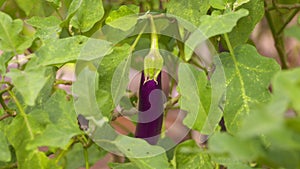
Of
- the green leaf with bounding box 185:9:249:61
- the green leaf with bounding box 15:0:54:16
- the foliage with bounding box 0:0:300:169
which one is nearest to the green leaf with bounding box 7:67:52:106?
the foliage with bounding box 0:0:300:169

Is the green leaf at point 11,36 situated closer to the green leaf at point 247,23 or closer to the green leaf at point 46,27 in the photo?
the green leaf at point 46,27

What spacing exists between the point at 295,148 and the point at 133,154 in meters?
0.21

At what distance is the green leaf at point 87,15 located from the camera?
1.66 ft

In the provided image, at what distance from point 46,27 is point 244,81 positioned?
0.59 feet

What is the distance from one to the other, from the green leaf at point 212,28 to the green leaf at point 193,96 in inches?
1.6

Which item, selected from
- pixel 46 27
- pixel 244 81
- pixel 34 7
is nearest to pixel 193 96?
pixel 244 81

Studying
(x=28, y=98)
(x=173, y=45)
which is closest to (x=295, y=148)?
(x=28, y=98)

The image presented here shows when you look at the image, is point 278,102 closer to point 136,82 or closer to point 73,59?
point 73,59

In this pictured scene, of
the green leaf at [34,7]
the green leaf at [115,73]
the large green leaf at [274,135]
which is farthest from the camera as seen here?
the green leaf at [34,7]

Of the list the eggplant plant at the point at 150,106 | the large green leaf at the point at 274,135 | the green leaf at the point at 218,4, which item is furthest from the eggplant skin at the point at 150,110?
the large green leaf at the point at 274,135

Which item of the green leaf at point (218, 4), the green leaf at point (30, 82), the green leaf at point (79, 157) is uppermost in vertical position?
the green leaf at point (218, 4)

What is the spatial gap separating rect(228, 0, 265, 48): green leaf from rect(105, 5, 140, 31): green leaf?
0.09m

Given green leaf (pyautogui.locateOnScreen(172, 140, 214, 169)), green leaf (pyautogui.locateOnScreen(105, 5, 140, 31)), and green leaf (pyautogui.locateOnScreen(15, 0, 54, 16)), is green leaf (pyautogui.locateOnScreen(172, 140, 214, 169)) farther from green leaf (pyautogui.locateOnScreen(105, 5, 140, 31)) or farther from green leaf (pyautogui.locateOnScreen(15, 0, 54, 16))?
green leaf (pyautogui.locateOnScreen(15, 0, 54, 16))

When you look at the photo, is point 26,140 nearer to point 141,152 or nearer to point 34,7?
point 141,152
